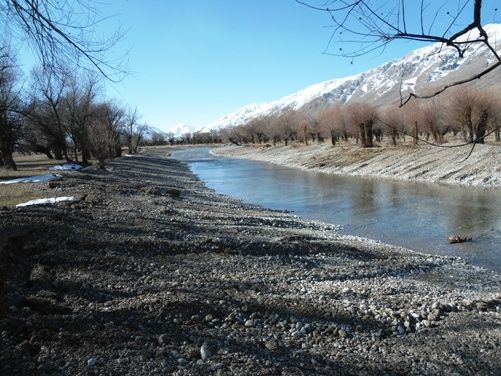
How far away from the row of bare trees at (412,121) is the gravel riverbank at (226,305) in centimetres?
691

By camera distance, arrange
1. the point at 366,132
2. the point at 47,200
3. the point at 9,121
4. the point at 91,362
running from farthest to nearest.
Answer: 1. the point at 366,132
2. the point at 9,121
3. the point at 47,200
4. the point at 91,362

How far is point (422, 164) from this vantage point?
144 feet

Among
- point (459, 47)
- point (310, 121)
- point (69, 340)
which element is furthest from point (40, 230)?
point (310, 121)

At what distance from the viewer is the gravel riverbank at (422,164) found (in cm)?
3628

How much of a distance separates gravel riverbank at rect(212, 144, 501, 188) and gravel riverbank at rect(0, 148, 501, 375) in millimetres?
16337

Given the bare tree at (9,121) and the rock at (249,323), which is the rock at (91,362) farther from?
the bare tree at (9,121)

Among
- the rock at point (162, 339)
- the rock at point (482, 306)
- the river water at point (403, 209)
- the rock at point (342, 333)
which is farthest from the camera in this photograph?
the river water at point (403, 209)

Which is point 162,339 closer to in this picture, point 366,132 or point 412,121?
point 412,121

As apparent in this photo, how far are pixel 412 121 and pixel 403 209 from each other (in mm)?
51190

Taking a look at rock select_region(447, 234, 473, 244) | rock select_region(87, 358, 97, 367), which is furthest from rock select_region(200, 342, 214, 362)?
rock select_region(447, 234, 473, 244)

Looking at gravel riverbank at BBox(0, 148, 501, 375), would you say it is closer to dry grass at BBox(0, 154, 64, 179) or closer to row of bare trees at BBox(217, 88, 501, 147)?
row of bare trees at BBox(217, 88, 501, 147)

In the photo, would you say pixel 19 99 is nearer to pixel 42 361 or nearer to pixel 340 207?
pixel 340 207

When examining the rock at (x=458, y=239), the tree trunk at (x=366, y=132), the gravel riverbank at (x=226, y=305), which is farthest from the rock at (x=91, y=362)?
the tree trunk at (x=366, y=132)

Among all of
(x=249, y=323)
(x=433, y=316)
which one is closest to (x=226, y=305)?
(x=249, y=323)
